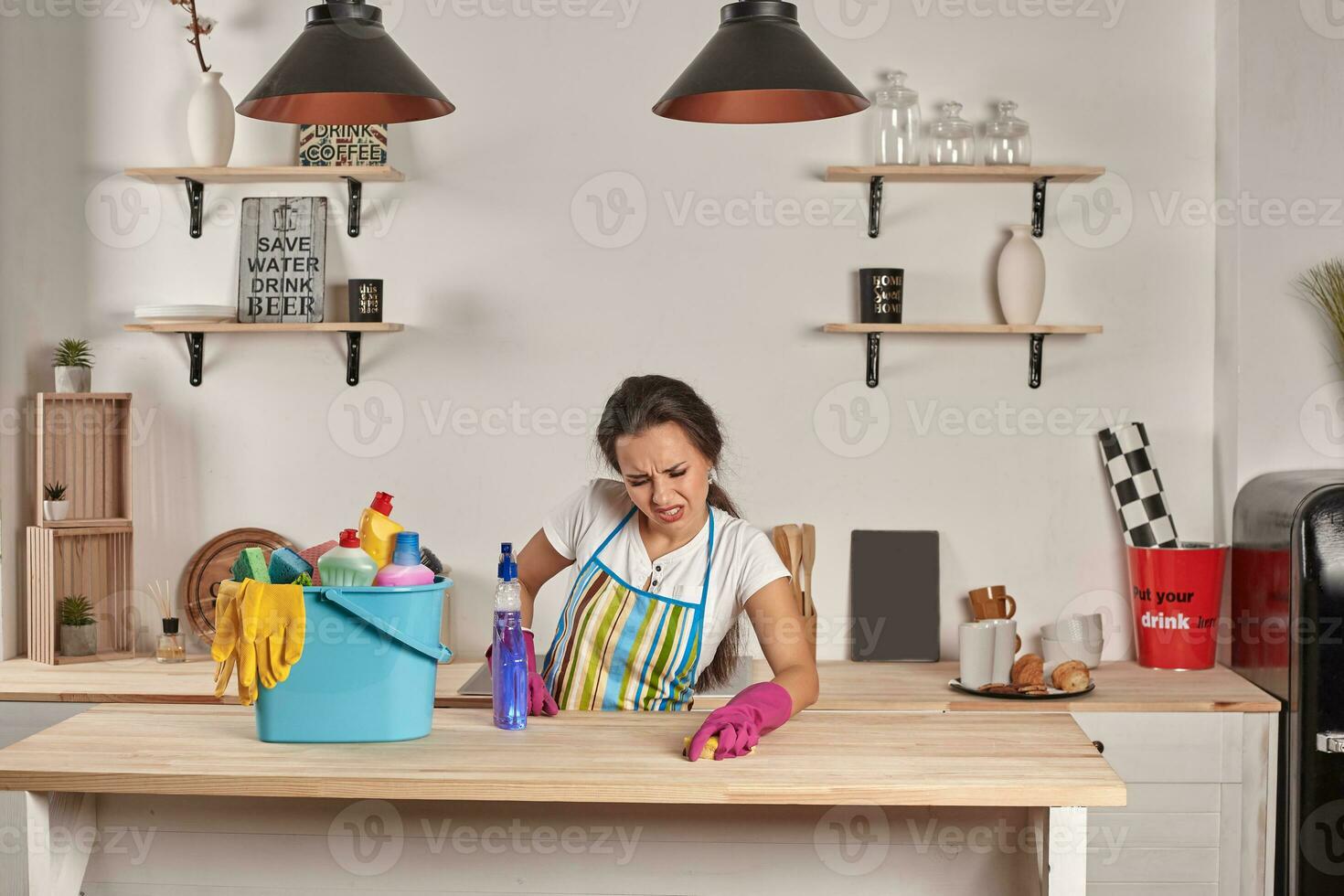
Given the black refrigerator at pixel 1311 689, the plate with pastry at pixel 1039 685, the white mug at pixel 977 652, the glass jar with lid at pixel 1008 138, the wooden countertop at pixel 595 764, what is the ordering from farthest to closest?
the glass jar with lid at pixel 1008 138 → the white mug at pixel 977 652 → the plate with pastry at pixel 1039 685 → the black refrigerator at pixel 1311 689 → the wooden countertop at pixel 595 764

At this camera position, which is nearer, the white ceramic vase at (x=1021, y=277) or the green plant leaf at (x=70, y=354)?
the white ceramic vase at (x=1021, y=277)

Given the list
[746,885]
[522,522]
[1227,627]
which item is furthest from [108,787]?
[1227,627]

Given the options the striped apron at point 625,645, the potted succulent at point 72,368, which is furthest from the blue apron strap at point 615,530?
the potted succulent at point 72,368

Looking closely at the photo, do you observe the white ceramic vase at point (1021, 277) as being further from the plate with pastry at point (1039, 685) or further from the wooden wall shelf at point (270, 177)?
the wooden wall shelf at point (270, 177)

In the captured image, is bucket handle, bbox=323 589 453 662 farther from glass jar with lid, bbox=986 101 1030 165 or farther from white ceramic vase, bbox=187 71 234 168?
glass jar with lid, bbox=986 101 1030 165

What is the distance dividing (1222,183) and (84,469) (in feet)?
10.7

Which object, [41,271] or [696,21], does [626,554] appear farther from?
[41,271]

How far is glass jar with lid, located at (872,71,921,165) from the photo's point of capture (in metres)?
3.32

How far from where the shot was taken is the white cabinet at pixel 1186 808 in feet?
9.50

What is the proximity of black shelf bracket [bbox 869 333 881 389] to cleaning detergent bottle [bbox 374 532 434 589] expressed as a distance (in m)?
1.82

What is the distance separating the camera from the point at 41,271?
11.3ft

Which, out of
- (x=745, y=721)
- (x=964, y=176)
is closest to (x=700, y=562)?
(x=745, y=721)

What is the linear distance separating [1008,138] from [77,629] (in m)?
2.85

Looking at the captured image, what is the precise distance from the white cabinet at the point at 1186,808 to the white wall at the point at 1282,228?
0.73 meters
